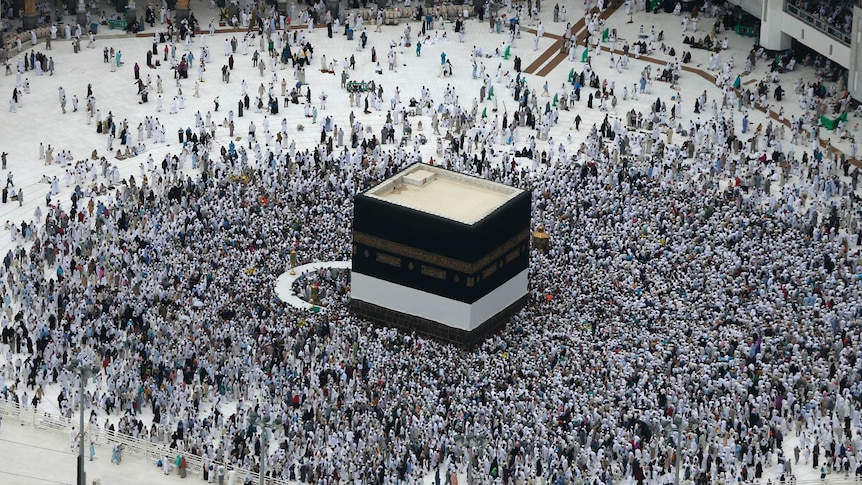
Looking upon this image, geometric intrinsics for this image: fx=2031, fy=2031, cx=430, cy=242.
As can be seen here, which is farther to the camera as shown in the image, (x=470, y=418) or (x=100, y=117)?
(x=100, y=117)

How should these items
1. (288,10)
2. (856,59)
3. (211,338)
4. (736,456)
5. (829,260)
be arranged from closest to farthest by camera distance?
(736,456) → (211,338) → (829,260) → (856,59) → (288,10)

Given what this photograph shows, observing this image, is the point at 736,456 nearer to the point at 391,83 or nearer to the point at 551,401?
the point at 551,401

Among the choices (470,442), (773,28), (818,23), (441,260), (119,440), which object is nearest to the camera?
(470,442)

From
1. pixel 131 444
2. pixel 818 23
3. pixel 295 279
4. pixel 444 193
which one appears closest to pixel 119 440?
pixel 131 444

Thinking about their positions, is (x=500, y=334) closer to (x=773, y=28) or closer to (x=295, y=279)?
(x=295, y=279)

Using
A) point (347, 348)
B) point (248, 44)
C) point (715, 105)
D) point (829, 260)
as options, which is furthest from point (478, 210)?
point (248, 44)

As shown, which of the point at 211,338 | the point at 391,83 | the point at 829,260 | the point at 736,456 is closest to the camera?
the point at 736,456

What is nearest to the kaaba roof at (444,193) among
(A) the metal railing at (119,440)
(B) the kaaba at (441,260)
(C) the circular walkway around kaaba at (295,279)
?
(B) the kaaba at (441,260)
